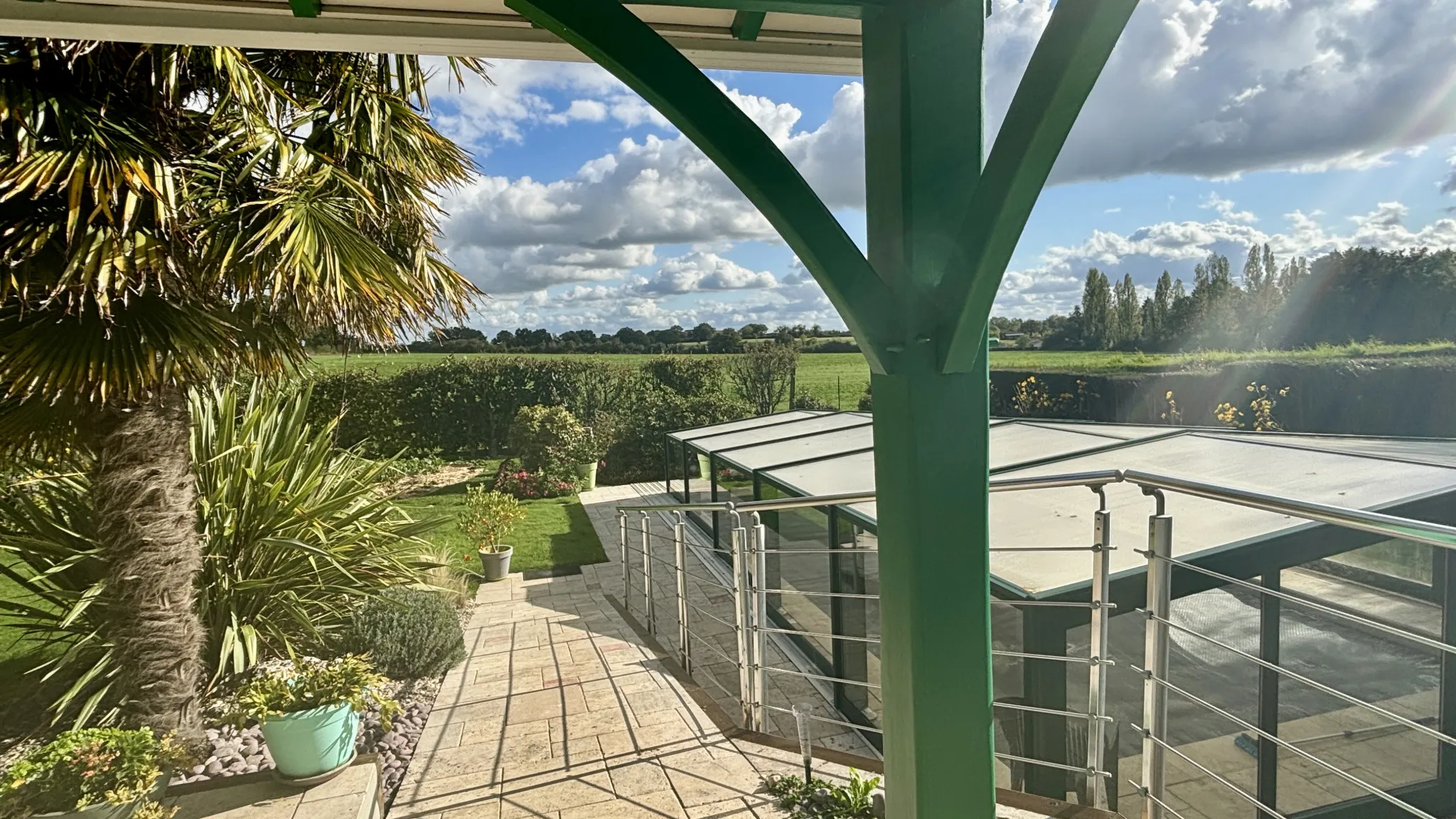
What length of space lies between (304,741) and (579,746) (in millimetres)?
1093

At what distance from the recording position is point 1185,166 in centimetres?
2756

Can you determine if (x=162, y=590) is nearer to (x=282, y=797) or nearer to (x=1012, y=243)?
(x=282, y=797)

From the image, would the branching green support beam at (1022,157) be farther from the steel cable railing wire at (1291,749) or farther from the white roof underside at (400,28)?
the steel cable railing wire at (1291,749)

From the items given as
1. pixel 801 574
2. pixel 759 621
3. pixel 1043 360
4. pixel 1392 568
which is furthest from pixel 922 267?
pixel 1043 360

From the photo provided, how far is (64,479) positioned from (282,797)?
9.40ft

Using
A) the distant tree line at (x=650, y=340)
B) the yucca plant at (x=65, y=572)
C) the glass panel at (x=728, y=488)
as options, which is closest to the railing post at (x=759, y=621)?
the yucca plant at (x=65, y=572)

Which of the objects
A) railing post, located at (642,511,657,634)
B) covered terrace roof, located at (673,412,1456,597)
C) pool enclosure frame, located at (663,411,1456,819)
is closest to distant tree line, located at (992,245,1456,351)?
covered terrace roof, located at (673,412,1456,597)

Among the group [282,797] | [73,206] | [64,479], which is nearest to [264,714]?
[282,797]

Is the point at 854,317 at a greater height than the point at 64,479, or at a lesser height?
greater

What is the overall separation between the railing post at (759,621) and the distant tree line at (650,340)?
13.4 m

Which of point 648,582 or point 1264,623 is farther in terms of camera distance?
point 648,582

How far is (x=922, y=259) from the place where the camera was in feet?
3.26

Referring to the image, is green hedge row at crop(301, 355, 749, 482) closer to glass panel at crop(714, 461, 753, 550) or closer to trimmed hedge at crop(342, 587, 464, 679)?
glass panel at crop(714, 461, 753, 550)

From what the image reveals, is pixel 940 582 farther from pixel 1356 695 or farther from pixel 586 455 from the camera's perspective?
pixel 586 455
